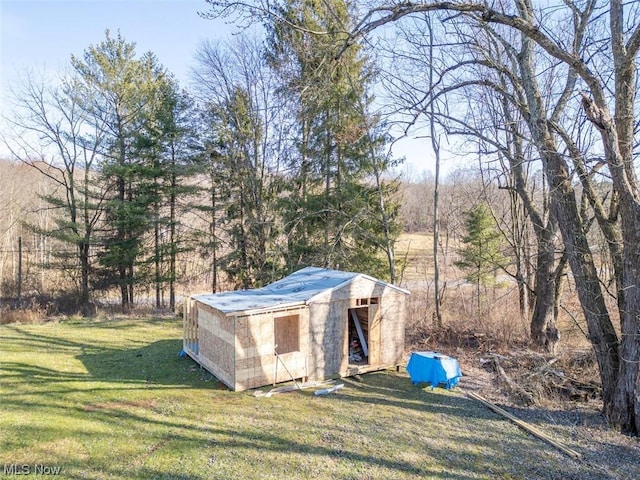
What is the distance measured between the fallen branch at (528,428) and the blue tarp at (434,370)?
442mm

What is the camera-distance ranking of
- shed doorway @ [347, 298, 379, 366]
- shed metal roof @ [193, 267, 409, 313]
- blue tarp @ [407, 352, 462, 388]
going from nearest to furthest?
shed metal roof @ [193, 267, 409, 313]
blue tarp @ [407, 352, 462, 388]
shed doorway @ [347, 298, 379, 366]

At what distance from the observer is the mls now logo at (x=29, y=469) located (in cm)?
455

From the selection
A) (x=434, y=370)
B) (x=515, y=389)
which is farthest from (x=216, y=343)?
(x=515, y=389)

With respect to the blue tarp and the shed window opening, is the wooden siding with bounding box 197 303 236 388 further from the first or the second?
the blue tarp

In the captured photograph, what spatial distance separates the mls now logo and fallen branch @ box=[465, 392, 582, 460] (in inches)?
265

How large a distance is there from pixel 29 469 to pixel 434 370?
22.2 ft

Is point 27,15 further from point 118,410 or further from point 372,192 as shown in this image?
point 372,192

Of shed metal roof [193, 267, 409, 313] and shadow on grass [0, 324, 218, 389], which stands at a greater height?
shed metal roof [193, 267, 409, 313]

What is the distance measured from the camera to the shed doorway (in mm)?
8828

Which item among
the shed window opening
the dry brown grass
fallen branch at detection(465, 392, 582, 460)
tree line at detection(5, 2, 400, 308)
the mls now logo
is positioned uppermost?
tree line at detection(5, 2, 400, 308)

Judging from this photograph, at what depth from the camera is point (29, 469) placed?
462cm

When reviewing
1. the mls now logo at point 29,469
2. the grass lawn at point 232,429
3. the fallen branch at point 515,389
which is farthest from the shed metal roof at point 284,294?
the mls now logo at point 29,469

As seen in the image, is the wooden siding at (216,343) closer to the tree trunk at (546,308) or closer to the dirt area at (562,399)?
the dirt area at (562,399)

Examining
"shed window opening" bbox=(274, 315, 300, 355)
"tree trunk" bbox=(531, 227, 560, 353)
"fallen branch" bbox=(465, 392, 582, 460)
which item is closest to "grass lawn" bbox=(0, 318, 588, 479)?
"fallen branch" bbox=(465, 392, 582, 460)
